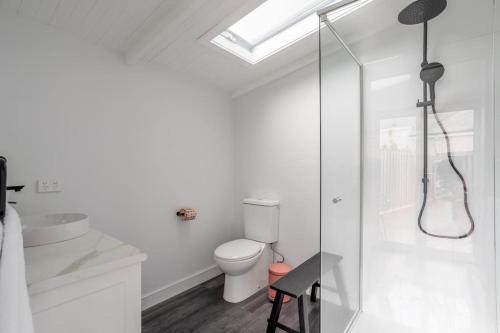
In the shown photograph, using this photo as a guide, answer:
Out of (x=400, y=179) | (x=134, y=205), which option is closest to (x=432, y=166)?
(x=400, y=179)

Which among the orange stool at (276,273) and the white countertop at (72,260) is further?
the orange stool at (276,273)

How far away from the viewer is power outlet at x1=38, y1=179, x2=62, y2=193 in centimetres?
151

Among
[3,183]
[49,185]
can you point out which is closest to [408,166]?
[3,183]

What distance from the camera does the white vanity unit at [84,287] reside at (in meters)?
0.78

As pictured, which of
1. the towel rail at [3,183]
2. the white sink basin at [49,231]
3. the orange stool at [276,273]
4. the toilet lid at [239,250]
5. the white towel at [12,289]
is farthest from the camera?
the orange stool at [276,273]

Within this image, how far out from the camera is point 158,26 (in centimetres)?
162

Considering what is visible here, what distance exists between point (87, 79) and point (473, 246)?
2822mm

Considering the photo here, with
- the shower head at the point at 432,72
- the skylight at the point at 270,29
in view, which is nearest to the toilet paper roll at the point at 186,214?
the skylight at the point at 270,29

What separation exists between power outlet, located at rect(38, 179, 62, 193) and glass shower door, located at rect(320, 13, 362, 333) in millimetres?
1730

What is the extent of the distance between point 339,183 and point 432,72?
38.4 inches

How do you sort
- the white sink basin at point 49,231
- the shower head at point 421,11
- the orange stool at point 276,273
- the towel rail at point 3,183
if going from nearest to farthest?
1. the towel rail at point 3,183
2. the white sink basin at point 49,231
3. the shower head at point 421,11
4. the orange stool at point 276,273

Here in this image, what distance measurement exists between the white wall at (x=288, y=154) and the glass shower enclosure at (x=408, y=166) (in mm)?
459

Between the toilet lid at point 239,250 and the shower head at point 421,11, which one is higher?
the shower head at point 421,11

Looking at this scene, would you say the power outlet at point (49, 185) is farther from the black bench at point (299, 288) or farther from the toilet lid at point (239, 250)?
the black bench at point (299, 288)
